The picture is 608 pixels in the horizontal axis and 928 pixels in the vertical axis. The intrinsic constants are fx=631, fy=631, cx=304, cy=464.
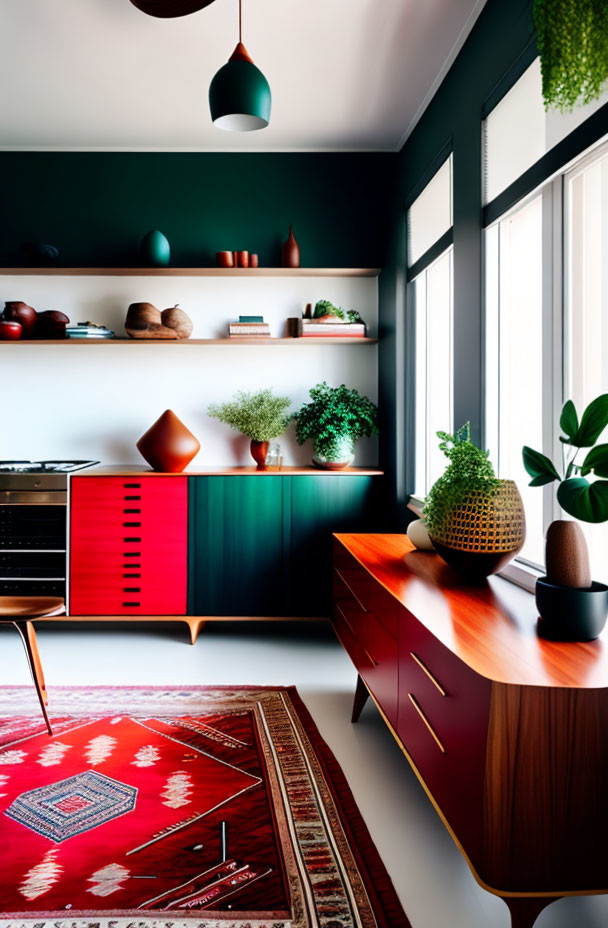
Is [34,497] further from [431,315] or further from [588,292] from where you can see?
[588,292]

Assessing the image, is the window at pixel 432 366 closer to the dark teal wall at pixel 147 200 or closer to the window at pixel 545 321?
the window at pixel 545 321

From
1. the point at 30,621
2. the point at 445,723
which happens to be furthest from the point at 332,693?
the point at 445,723

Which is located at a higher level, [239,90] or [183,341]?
[239,90]

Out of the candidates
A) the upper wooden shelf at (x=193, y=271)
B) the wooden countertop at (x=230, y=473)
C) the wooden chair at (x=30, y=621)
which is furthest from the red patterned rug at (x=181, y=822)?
the upper wooden shelf at (x=193, y=271)

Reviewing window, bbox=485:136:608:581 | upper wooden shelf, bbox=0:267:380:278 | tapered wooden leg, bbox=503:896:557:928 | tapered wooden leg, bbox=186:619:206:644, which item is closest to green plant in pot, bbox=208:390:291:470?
upper wooden shelf, bbox=0:267:380:278

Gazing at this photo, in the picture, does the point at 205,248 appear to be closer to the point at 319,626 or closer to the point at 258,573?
the point at 258,573

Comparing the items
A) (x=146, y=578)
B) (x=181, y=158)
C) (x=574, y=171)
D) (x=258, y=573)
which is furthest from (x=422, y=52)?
(x=146, y=578)

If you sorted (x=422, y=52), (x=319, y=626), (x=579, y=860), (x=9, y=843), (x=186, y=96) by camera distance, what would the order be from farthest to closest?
(x=319, y=626), (x=186, y=96), (x=422, y=52), (x=9, y=843), (x=579, y=860)

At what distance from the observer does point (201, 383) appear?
171 inches

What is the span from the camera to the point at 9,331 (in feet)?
13.3

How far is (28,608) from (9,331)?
220 centimetres

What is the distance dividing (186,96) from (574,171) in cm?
242

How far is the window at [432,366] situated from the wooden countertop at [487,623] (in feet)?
3.55

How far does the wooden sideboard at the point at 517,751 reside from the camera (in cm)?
121
